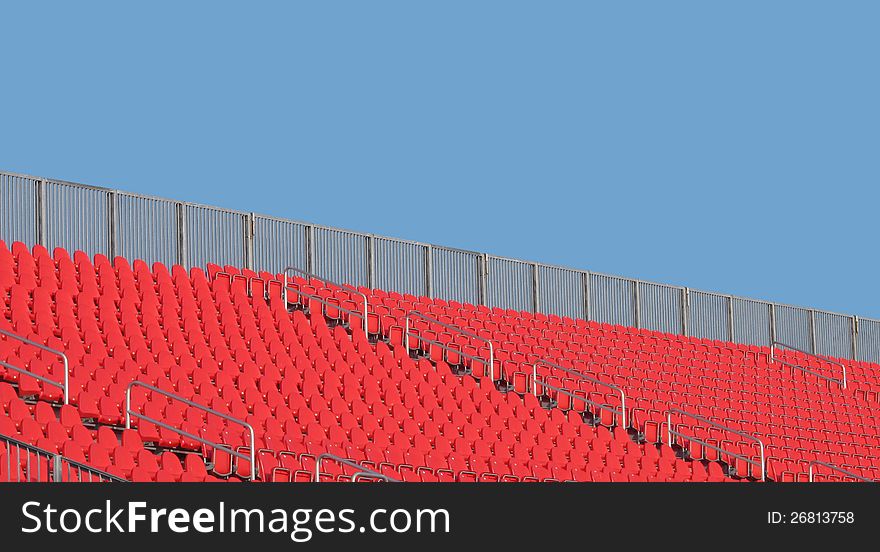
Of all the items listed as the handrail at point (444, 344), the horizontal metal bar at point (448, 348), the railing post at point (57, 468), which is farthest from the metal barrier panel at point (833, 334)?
the railing post at point (57, 468)

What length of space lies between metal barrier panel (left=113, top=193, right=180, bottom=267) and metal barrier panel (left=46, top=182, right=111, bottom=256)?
0.20m

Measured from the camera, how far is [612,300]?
92.9 ft

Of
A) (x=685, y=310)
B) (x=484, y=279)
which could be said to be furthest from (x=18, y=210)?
(x=685, y=310)

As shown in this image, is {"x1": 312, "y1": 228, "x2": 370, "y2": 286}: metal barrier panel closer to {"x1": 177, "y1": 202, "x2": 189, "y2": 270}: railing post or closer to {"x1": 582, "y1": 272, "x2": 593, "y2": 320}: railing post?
{"x1": 177, "y1": 202, "x2": 189, "y2": 270}: railing post

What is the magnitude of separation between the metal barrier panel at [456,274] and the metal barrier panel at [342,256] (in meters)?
1.31

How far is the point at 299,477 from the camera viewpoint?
15539mm

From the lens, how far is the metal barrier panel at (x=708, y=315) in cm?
2942

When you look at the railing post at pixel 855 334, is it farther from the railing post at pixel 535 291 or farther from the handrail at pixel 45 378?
the handrail at pixel 45 378

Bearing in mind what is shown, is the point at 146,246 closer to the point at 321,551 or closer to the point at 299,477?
the point at 299,477

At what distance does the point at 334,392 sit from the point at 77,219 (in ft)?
16.0

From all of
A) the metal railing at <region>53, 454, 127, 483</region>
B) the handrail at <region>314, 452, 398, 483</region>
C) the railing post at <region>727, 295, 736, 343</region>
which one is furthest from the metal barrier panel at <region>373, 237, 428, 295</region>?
the metal railing at <region>53, 454, 127, 483</region>

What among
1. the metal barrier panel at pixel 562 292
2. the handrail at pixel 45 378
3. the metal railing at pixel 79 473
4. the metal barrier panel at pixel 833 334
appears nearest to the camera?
the metal railing at pixel 79 473

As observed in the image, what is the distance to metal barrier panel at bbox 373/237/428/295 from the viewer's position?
25.3m

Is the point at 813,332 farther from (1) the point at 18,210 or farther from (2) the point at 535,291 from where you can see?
(1) the point at 18,210
